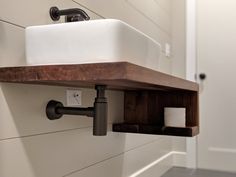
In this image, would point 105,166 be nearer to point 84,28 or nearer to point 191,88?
point 191,88

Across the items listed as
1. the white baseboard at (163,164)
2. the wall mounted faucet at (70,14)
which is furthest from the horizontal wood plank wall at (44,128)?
the white baseboard at (163,164)

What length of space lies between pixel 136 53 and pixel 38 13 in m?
0.40

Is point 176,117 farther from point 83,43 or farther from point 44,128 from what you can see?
point 83,43

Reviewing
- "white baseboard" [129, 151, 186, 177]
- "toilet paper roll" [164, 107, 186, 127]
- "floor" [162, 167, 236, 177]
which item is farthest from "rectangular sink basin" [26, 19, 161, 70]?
"floor" [162, 167, 236, 177]

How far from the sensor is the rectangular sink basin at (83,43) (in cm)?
92

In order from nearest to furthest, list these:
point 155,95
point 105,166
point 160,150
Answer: point 105,166 < point 155,95 < point 160,150

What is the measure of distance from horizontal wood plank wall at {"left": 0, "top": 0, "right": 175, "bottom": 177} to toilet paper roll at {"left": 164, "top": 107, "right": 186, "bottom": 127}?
30 cm

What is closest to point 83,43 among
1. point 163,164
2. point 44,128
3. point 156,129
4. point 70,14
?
point 70,14

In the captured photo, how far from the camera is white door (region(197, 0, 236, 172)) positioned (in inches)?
108

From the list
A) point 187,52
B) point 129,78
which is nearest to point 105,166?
point 129,78

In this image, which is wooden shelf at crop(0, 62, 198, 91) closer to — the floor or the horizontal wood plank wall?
the horizontal wood plank wall

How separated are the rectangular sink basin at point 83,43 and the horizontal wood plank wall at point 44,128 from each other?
79mm

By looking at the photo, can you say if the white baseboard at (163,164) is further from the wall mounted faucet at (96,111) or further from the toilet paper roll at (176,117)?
the wall mounted faucet at (96,111)

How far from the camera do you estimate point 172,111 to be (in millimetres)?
1680
